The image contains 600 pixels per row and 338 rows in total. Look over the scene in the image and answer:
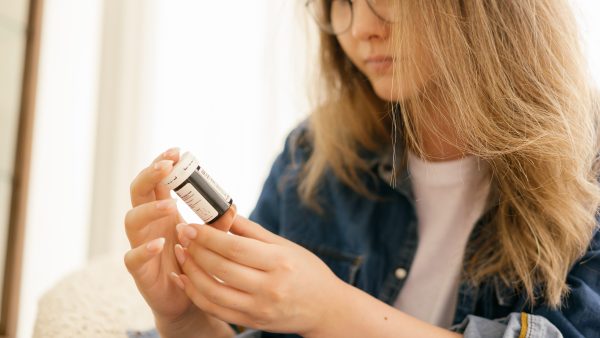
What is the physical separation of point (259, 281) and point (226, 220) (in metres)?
0.09

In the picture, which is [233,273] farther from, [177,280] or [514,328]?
[514,328]

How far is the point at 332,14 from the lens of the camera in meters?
0.98

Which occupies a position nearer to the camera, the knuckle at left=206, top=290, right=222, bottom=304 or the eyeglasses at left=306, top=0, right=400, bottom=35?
the knuckle at left=206, top=290, right=222, bottom=304

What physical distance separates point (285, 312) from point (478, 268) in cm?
35

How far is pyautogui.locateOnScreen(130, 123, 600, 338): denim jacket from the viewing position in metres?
0.83

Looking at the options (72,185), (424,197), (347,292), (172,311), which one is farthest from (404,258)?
(72,185)

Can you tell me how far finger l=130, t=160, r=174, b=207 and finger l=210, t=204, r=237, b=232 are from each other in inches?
3.2

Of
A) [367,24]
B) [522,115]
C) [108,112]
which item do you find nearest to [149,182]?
[367,24]

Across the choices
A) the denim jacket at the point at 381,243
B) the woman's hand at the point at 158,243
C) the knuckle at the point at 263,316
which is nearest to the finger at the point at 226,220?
the woman's hand at the point at 158,243

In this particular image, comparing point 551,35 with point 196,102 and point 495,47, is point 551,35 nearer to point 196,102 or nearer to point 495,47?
point 495,47

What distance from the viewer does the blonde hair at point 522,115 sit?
803 millimetres

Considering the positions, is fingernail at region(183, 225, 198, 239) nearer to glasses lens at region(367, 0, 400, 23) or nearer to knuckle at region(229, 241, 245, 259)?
knuckle at region(229, 241, 245, 259)

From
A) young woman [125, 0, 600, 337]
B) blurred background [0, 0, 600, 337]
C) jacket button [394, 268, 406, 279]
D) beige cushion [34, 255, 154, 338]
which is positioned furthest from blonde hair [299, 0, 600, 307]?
blurred background [0, 0, 600, 337]

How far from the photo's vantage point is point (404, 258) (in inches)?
39.8
